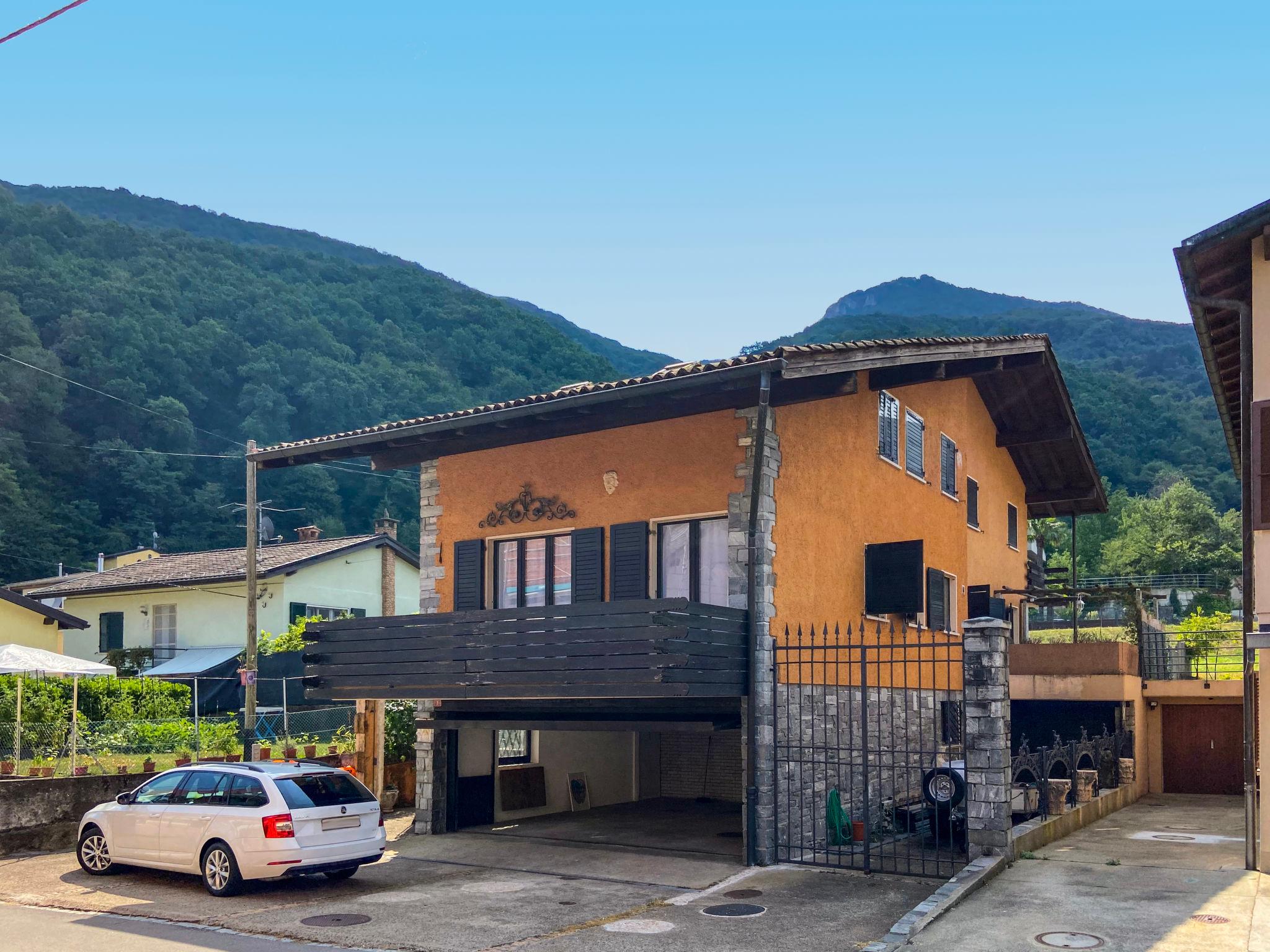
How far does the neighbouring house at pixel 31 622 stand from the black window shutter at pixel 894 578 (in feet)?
69.3

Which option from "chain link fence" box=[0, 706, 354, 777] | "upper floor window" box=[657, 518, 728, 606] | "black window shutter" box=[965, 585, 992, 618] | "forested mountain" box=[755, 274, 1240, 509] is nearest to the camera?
"upper floor window" box=[657, 518, 728, 606]

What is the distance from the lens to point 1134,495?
69812mm

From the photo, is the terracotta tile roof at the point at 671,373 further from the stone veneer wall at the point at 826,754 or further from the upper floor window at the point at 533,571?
the stone veneer wall at the point at 826,754

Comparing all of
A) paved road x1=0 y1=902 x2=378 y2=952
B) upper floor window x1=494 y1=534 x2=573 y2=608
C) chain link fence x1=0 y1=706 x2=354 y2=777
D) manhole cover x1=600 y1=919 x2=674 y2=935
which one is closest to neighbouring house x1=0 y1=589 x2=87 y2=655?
chain link fence x1=0 y1=706 x2=354 y2=777

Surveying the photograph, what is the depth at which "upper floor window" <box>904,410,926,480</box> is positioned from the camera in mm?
19891

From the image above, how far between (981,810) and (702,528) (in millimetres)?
4811

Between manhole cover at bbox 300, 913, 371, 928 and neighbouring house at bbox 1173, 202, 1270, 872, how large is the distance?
917 cm

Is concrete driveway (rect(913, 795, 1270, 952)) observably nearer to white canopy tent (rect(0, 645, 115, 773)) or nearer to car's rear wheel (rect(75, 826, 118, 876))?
car's rear wheel (rect(75, 826, 118, 876))

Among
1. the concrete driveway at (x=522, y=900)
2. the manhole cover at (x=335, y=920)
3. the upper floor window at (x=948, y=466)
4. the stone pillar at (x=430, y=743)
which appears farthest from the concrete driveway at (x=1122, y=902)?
the stone pillar at (x=430, y=743)

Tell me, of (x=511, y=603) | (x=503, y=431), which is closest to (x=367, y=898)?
(x=511, y=603)

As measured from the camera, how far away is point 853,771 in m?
Result: 16.3

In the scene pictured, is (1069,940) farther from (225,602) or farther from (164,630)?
(164,630)

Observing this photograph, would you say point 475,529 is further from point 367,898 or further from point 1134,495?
point 1134,495

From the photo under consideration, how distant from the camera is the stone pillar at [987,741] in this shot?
43.1 feet
